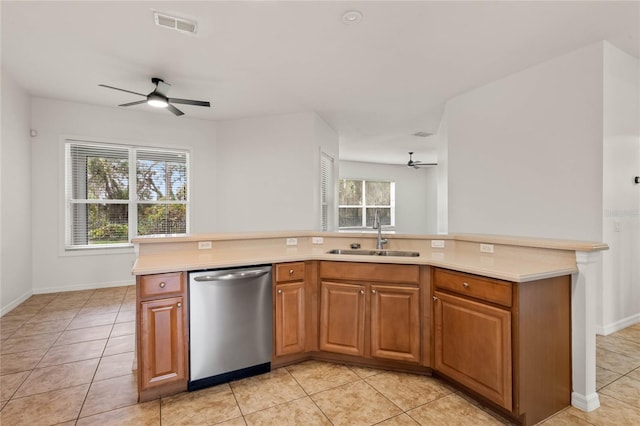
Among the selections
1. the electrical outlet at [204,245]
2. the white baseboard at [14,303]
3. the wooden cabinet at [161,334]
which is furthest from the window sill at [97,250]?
the wooden cabinet at [161,334]

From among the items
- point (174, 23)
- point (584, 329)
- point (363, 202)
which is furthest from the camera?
point (363, 202)

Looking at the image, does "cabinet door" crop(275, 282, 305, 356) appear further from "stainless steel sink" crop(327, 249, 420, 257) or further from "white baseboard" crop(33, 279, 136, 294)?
"white baseboard" crop(33, 279, 136, 294)

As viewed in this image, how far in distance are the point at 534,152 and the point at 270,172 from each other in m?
3.52

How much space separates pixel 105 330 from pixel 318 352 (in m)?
2.28

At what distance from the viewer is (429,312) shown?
2.22 metres

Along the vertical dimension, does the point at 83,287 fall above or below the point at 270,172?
below

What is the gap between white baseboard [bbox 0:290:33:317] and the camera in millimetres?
3551

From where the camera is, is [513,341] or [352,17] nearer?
[513,341]

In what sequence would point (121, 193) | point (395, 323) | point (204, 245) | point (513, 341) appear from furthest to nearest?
point (121, 193) → point (204, 245) → point (395, 323) → point (513, 341)

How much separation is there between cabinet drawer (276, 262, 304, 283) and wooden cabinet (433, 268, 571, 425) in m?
1.09

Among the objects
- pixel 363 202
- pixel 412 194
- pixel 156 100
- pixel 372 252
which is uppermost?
pixel 156 100

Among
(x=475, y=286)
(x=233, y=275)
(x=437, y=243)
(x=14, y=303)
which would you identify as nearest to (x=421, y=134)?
(x=437, y=243)

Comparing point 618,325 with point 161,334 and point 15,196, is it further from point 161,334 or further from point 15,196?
point 15,196

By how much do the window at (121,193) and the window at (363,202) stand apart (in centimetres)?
477
